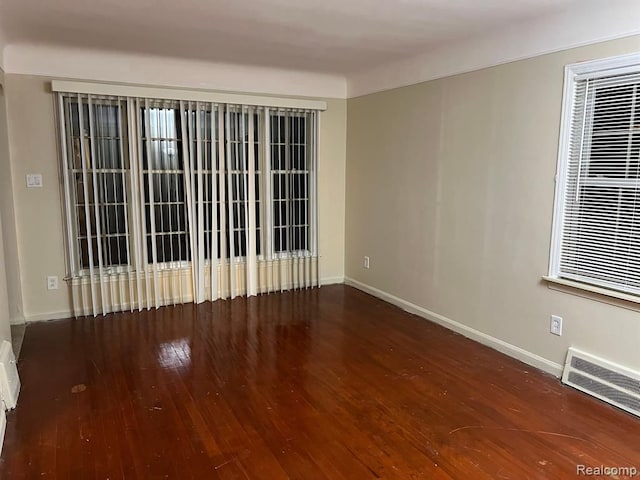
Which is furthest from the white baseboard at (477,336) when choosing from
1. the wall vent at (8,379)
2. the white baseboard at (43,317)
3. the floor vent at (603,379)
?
the wall vent at (8,379)

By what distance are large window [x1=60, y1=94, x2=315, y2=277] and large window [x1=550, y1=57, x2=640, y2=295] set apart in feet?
9.18

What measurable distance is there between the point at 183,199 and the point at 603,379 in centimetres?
381

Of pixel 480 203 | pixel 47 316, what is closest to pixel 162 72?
pixel 47 316

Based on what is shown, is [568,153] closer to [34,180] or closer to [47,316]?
[34,180]

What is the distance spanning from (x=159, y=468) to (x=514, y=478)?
5.44ft

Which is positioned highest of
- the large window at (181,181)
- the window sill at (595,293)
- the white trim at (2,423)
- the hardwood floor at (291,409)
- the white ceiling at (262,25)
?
the white ceiling at (262,25)

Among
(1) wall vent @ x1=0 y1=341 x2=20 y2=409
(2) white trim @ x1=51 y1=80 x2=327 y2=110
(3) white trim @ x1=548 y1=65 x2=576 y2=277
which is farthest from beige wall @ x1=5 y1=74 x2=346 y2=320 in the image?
(3) white trim @ x1=548 y1=65 x2=576 y2=277

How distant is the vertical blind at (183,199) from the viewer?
4270 millimetres

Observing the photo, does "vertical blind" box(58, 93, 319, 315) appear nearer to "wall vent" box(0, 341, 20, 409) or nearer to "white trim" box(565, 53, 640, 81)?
"wall vent" box(0, 341, 20, 409)

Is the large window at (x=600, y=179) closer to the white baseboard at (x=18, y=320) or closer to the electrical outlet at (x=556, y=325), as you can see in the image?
the electrical outlet at (x=556, y=325)

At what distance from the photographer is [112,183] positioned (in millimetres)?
4348

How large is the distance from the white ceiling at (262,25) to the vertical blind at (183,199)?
0.65 metres

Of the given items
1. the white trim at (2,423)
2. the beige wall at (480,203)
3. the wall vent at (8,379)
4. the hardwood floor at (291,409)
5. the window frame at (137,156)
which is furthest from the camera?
the window frame at (137,156)

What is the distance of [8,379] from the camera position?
2.68m
